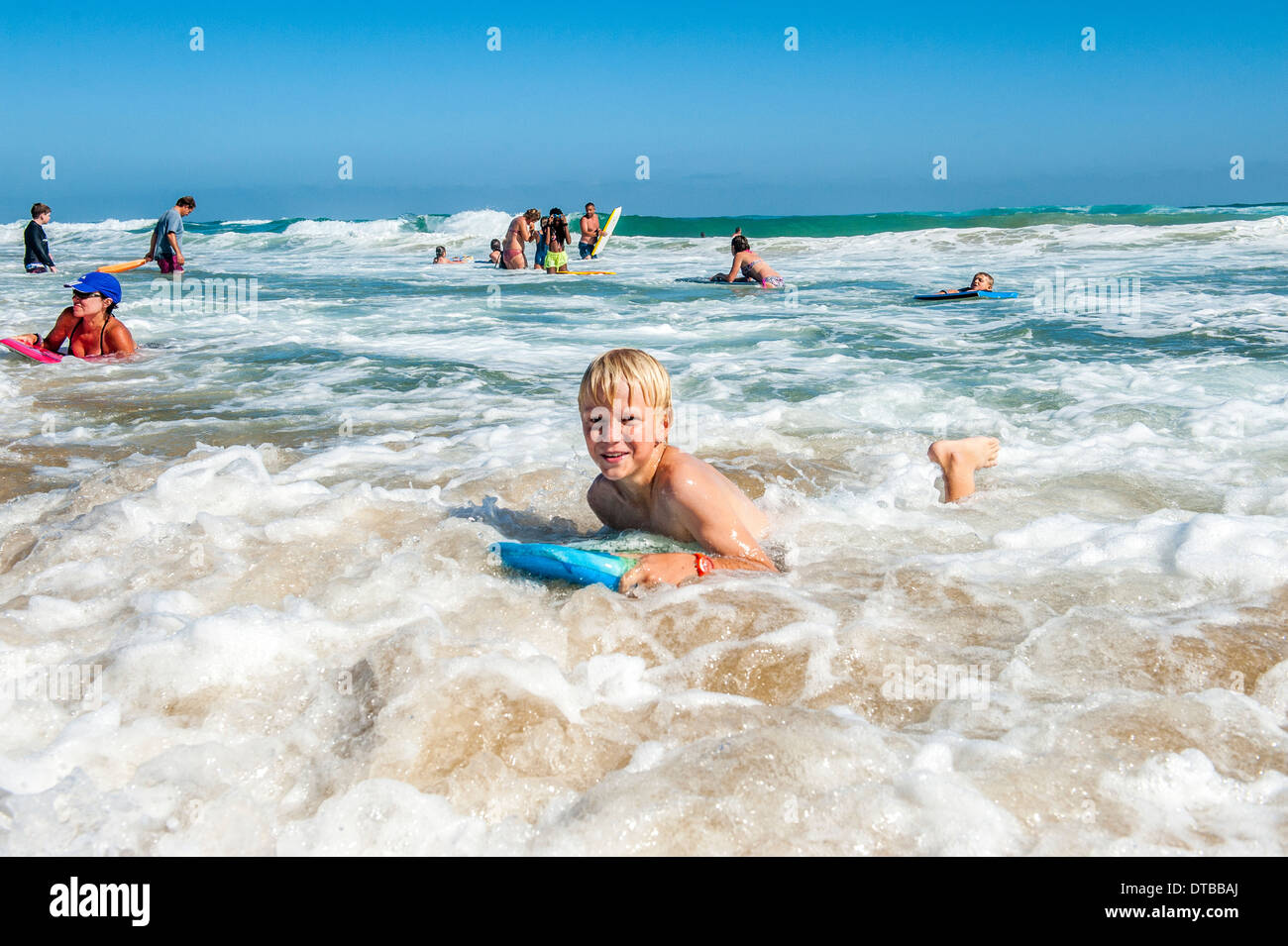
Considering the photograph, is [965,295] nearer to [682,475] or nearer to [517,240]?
[682,475]

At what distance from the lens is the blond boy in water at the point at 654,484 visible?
3289 mm

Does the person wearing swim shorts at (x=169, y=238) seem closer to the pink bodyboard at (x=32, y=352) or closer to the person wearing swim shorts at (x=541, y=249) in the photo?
the person wearing swim shorts at (x=541, y=249)

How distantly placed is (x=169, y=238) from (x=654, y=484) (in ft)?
54.6

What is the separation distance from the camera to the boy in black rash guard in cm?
1819

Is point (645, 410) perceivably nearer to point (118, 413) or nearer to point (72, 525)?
point (72, 525)

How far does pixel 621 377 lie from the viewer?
3.26 metres

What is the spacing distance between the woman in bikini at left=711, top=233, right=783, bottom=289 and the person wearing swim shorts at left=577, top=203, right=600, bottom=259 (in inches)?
225

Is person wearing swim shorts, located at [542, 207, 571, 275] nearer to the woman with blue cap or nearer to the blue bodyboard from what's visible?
the blue bodyboard

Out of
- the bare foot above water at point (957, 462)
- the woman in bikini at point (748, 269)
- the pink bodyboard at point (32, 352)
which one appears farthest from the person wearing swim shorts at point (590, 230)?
the bare foot above water at point (957, 462)

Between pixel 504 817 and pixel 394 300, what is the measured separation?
14.7m

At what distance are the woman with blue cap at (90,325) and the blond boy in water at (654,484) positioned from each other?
695cm

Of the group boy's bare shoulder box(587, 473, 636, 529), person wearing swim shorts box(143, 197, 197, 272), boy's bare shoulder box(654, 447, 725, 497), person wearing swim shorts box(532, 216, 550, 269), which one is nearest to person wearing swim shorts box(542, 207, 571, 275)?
person wearing swim shorts box(532, 216, 550, 269)

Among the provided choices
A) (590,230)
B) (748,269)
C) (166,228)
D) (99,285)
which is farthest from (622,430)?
(590,230)
